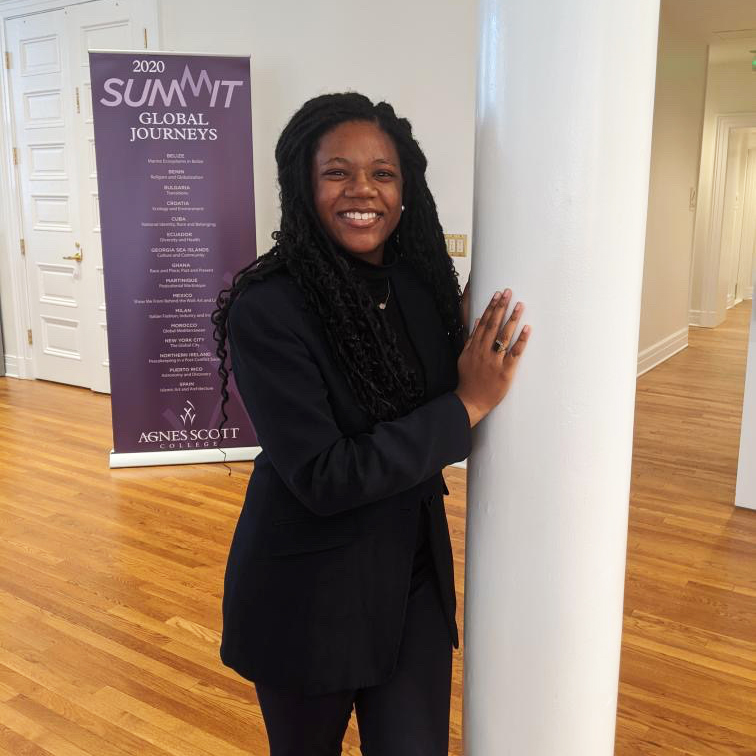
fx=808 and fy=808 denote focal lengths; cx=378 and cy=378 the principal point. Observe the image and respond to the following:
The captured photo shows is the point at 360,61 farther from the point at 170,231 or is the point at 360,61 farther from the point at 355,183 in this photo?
the point at 355,183

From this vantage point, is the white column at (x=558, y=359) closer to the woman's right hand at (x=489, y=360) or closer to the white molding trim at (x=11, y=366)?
the woman's right hand at (x=489, y=360)

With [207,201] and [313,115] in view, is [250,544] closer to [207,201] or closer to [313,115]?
[313,115]

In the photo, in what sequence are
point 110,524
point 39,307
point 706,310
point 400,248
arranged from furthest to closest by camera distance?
point 706,310 < point 39,307 < point 110,524 < point 400,248

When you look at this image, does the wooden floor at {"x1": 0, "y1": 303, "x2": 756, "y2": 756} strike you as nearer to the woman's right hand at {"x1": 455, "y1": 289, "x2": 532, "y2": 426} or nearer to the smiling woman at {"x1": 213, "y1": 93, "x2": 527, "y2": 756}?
the smiling woman at {"x1": 213, "y1": 93, "x2": 527, "y2": 756}

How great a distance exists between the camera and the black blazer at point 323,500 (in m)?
1.13

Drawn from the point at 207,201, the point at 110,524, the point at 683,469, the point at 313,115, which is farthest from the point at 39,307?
the point at 313,115

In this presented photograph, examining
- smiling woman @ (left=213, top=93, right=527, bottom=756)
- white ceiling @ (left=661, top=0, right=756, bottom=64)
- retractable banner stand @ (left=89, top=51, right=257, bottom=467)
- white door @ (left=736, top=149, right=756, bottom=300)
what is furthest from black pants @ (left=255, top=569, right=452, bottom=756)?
white door @ (left=736, top=149, right=756, bottom=300)

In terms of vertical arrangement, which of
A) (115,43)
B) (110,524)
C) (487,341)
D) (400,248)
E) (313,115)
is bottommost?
(110,524)

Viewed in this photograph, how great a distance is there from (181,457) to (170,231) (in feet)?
4.04

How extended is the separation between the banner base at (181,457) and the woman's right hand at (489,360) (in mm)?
3313

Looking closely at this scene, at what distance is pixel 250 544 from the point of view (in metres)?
1.26

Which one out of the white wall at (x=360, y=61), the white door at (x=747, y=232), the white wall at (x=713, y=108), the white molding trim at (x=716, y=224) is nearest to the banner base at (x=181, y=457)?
the white wall at (x=360, y=61)

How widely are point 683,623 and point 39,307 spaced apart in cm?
527

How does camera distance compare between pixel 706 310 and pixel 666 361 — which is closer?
pixel 666 361
